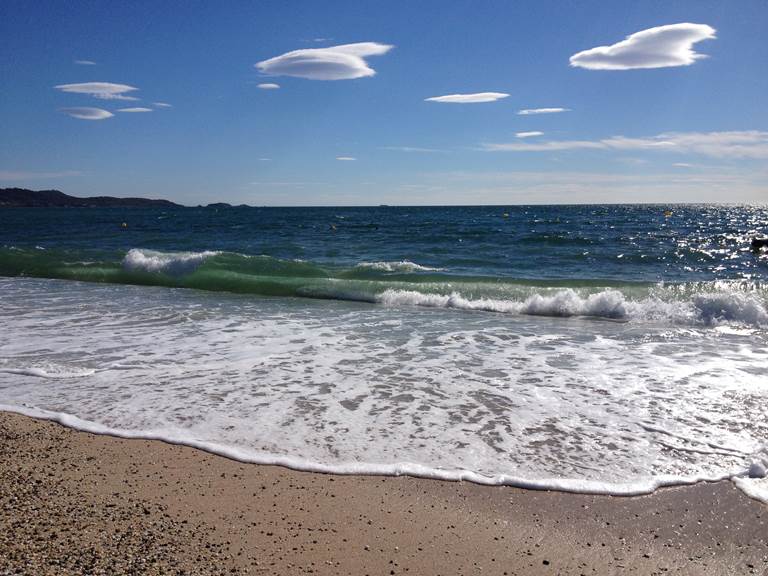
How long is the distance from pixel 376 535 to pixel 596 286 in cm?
1182

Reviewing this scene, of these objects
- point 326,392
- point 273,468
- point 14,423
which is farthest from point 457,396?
point 14,423

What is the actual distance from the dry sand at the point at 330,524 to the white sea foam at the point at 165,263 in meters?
13.5

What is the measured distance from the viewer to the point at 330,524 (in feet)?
11.5

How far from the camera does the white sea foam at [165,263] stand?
56.7 ft

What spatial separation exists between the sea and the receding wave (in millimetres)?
69

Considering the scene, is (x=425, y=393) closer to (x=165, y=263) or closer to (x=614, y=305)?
(x=614, y=305)

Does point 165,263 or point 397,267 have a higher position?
point 165,263

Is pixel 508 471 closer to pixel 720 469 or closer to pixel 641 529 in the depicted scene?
pixel 641 529

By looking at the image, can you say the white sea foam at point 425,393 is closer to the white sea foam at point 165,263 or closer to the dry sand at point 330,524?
the dry sand at point 330,524

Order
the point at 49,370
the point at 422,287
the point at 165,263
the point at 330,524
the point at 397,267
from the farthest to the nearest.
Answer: the point at 397,267 → the point at 165,263 → the point at 422,287 → the point at 49,370 → the point at 330,524

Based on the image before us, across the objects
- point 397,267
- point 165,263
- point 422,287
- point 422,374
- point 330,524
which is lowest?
point 330,524

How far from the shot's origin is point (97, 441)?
4.67m

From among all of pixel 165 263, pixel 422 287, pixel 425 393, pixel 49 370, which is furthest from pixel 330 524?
pixel 165 263

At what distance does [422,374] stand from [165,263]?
43.4 feet
